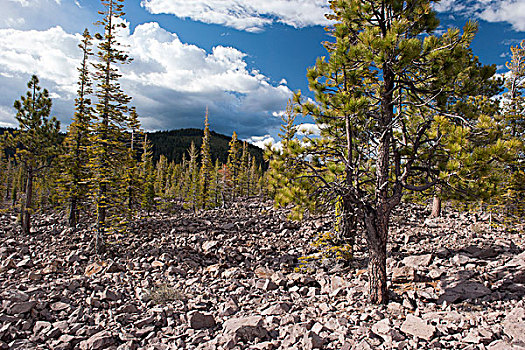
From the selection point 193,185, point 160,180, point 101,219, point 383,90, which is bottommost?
point 101,219

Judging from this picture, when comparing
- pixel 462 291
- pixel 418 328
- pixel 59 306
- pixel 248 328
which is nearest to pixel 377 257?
pixel 418 328

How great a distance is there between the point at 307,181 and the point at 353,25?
14.5 ft

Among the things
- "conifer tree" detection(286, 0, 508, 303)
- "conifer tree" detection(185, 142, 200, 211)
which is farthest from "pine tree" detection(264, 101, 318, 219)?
"conifer tree" detection(185, 142, 200, 211)

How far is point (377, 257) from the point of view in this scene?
6758 mm

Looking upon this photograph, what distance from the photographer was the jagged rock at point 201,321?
22.0 feet

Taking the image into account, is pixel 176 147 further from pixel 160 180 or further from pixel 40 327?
pixel 40 327

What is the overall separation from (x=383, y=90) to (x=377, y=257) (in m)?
4.47

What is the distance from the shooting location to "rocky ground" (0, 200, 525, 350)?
5410 millimetres

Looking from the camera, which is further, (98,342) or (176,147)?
(176,147)

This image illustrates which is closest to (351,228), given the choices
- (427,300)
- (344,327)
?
(427,300)

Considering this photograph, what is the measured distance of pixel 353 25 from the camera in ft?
23.5

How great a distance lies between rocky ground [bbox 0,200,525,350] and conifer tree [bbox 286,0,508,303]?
57.6 inches

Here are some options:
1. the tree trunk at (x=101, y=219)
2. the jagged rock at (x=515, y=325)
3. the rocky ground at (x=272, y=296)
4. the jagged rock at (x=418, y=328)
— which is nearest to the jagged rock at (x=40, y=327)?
the rocky ground at (x=272, y=296)

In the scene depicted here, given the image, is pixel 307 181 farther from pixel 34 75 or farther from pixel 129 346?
pixel 34 75
